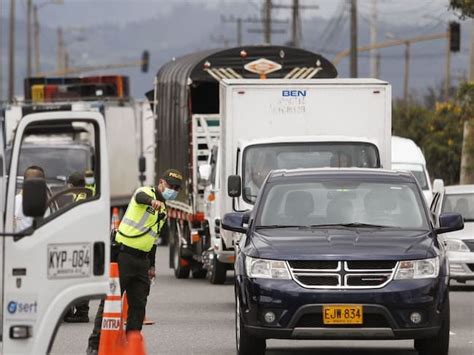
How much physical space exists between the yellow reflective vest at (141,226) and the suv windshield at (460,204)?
10320 mm

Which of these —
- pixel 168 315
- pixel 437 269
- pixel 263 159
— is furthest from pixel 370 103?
pixel 437 269

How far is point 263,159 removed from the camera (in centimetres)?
2219

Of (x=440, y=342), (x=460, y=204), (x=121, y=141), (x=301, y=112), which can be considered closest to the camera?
(x=440, y=342)

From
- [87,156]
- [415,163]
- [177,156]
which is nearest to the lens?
[177,156]

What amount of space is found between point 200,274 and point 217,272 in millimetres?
2743

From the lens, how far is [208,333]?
711 inches

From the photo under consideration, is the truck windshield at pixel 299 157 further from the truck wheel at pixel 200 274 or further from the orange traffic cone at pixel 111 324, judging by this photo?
the orange traffic cone at pixel 111 324

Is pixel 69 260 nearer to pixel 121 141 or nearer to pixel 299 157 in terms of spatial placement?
pixel 299 157

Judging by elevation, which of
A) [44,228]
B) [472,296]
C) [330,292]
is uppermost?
[44,228]

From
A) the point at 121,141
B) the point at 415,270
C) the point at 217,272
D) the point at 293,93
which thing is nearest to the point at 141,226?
the point at 415,270

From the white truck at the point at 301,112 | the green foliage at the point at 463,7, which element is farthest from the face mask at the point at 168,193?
the green foliage at the point at 463,7

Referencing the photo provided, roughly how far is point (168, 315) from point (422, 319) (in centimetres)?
664

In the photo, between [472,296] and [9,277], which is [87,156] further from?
[9,277]

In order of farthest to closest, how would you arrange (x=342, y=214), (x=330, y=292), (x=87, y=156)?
(x=87, y=156), (x=342, y=214), (x=330, y=292)
